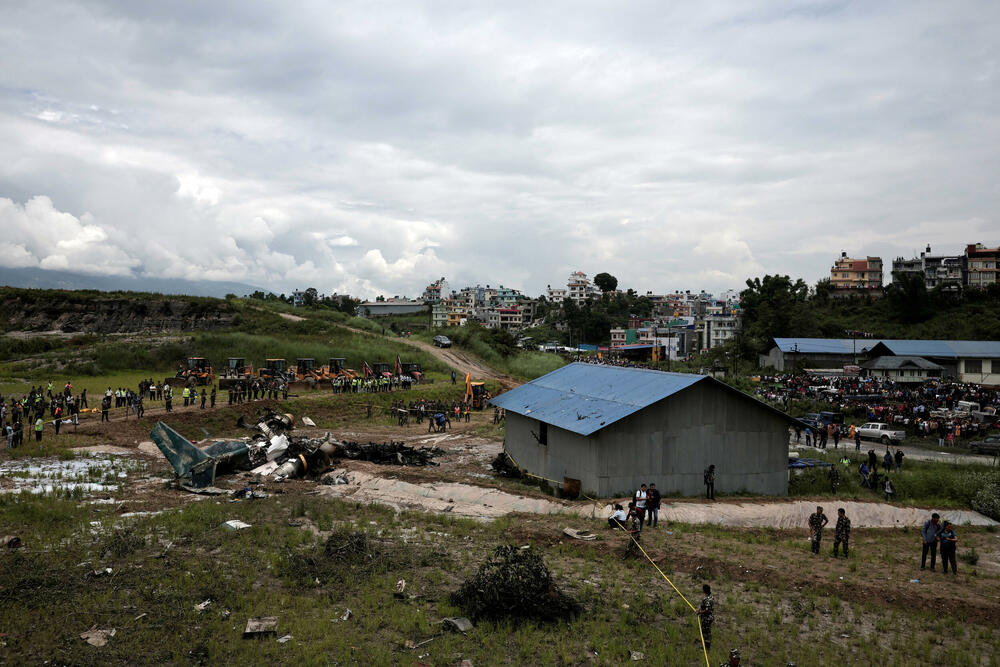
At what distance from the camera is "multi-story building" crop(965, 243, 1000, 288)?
4412 inches

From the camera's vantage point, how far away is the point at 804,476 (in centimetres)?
2572

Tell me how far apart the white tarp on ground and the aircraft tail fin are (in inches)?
185

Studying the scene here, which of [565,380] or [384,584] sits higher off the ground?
[565,380]

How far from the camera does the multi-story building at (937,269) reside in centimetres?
11686

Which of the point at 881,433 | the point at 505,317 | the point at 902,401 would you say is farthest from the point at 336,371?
the point at 505,317

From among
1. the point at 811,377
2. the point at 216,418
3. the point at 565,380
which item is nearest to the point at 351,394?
the point at 216,418

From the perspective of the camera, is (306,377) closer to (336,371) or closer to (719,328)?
(336,371)

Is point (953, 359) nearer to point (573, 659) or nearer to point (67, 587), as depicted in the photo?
point (573, 659)

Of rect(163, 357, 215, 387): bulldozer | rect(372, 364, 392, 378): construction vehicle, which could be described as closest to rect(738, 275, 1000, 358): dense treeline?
rect(372, 364, 392, 378): construction vehicle

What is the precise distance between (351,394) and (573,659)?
36.9m

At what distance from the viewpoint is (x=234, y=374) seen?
151 ft

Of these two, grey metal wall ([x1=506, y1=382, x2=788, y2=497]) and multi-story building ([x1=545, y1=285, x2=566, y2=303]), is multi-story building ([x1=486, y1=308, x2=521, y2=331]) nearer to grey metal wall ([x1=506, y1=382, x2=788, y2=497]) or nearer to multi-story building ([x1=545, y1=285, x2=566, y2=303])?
multi-story building ([x1=545, y1=285, x2=566, y2=303])

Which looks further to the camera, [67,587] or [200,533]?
[200,533]

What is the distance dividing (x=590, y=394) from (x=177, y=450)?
15.7 meters
